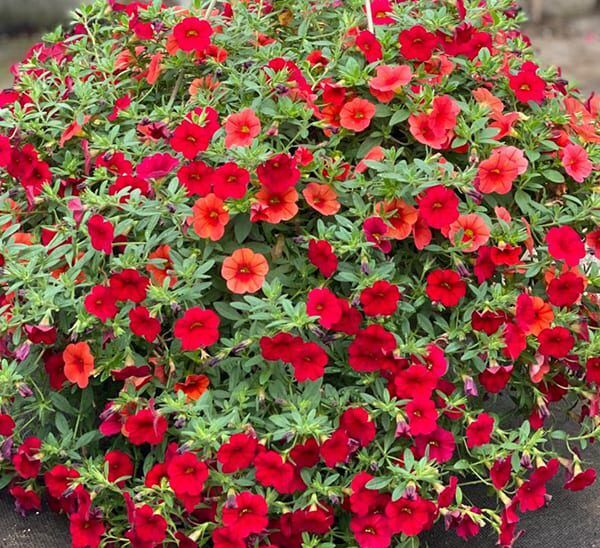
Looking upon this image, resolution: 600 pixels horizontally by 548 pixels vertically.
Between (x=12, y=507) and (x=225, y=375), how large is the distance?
1.90 ft

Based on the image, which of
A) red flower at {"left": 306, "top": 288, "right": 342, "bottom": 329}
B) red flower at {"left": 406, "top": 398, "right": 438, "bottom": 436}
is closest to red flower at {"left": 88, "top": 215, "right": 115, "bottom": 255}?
red flower at {"left": 306, "top": 288, "right": 342, "bottom": 329}

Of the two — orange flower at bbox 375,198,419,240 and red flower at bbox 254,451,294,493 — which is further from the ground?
orange flower at bbox 375,198,419,240

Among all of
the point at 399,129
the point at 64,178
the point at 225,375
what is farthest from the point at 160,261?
the point at 399,129

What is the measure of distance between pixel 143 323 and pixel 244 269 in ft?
0.63

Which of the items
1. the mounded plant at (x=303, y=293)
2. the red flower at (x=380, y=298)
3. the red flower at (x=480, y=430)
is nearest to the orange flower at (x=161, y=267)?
the mounded plant at (x=303, y=293)

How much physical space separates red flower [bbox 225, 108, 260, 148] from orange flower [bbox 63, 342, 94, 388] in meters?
0.44

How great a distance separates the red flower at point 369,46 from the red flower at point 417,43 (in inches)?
1.8

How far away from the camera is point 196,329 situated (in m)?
1.62

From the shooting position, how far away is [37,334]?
1.67 metres

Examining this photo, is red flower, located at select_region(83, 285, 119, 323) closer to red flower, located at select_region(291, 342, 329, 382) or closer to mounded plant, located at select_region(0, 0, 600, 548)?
mounded plant, located at select_region(0, 0, 600, 548)

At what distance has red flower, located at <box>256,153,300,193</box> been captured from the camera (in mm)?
1671

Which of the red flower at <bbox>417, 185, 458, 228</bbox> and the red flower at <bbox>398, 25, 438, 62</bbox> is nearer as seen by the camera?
the red flower at <bbox>417, 185, 458, 228</bbox>

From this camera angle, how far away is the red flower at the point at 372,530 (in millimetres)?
1619

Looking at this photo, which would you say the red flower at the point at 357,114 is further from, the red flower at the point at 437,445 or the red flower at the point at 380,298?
the red flower at the point at 437,445
